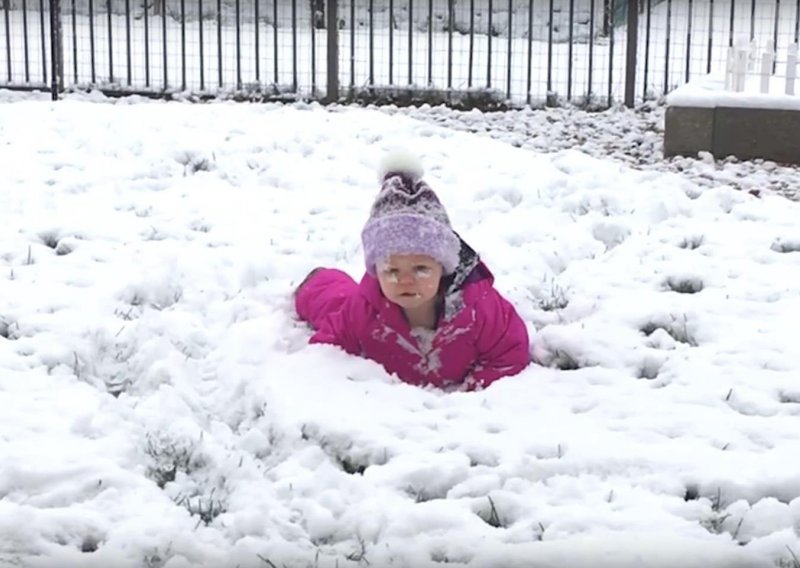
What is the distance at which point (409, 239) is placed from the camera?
4.44 meters

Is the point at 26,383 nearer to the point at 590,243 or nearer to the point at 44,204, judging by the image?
the point at 44,204

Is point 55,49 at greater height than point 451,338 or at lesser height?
greater

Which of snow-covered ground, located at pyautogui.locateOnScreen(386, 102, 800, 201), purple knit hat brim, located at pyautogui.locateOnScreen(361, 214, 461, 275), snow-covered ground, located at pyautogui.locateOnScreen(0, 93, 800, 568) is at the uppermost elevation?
purple knit hat brim, located at pyautogui.locateOnScreen(361, 214, 461, 275)

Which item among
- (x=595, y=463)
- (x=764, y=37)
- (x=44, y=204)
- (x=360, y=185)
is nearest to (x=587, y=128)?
(x=360, y=185)

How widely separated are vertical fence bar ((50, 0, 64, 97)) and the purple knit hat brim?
319 inches

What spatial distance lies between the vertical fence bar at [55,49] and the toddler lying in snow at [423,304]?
8001 mm

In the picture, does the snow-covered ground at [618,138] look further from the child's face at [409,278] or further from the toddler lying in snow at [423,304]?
the child's face at [409,278]

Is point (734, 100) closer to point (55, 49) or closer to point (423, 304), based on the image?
point (423, 304)

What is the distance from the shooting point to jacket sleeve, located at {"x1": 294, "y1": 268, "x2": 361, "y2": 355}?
15.5 ft

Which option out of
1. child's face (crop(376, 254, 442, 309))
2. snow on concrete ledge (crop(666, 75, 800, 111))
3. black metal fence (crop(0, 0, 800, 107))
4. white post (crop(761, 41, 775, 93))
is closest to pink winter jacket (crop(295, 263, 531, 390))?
child's face (crop(376, 254, 442, 309))

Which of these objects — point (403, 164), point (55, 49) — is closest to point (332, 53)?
point (55, 49)

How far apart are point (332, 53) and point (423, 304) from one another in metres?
7.90

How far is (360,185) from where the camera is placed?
7.30 m

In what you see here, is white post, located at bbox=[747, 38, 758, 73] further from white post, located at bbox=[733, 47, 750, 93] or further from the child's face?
the child's face
